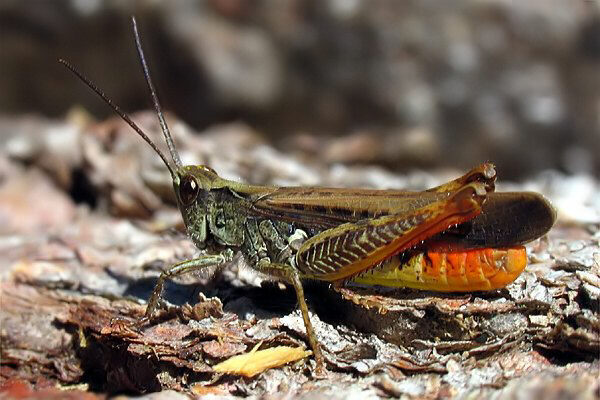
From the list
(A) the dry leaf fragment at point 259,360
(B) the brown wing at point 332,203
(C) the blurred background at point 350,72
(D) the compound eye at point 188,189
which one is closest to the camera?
(A) the dry leaf fragment at point 259,360

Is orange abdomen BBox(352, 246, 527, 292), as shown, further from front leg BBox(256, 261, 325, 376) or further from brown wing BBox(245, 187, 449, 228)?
front leg BBox(256, 261, 325, 376)

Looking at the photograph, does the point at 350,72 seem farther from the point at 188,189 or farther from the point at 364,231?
the point at 364,231

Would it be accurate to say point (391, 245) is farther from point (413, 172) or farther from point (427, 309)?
point (413, 172)

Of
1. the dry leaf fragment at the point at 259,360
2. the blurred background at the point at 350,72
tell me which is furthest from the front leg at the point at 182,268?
the blurred background at the point at 350,72

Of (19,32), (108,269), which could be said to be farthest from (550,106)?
(19,32)

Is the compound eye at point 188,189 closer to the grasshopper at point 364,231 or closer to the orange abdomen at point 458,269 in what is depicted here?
the grasshopper at point 364,231

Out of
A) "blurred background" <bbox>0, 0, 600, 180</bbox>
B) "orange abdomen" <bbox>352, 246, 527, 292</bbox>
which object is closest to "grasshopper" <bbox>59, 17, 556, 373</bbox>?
"orange abdomen" <bbox>352, 246, 527, 292</bbox>

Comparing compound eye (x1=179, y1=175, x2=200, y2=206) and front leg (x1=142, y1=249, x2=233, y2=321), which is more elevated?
compound eye (x1=179, y1=175, x2=200, y2=206)
